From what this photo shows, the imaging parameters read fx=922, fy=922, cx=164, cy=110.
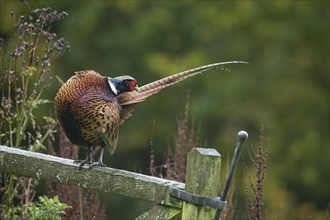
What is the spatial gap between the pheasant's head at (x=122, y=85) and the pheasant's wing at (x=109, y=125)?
0.11m

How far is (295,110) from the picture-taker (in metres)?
17.2

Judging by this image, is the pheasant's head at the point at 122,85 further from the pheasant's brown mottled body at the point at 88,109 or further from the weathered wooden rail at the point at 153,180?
the weathered wooden rail at the point at 153,180

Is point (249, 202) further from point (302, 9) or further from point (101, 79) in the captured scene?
point (302, 9)

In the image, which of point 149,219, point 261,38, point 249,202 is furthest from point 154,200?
point 261,38

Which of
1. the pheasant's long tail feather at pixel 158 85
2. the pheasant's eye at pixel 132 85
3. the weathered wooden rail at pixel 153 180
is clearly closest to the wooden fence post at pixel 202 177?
the weathered wooden rail at pixel 153 180

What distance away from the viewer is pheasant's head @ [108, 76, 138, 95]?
5074 millimetres

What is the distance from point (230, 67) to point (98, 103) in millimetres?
11658

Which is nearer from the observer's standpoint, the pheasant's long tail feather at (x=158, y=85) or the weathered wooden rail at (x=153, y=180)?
the weathered wooden rail at (x=153, y=180)

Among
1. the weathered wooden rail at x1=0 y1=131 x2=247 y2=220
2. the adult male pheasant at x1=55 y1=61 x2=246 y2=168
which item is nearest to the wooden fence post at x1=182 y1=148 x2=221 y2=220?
the weathered wooden rail at x1=0 y1=131 x2=247 y2=220

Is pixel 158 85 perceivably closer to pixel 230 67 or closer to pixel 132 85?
pixel 132 85

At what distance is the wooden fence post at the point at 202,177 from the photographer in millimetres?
4078

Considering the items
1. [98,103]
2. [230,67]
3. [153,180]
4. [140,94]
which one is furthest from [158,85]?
[230,67]

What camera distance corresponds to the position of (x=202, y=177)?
13.4 feet

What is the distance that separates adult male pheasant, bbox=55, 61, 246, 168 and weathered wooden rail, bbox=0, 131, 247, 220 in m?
0.21
